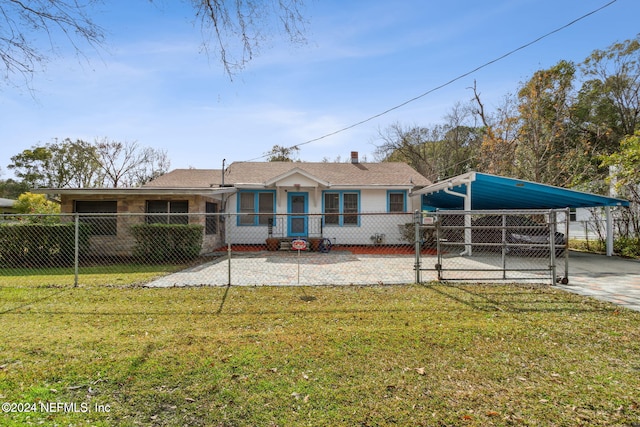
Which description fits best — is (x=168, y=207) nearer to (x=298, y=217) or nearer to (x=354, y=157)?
(x=298, y=217)

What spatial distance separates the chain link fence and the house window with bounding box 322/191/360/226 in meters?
0.10

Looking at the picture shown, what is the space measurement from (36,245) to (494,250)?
1664cm

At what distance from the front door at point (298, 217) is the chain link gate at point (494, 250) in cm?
525

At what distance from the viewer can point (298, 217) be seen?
15258 mm

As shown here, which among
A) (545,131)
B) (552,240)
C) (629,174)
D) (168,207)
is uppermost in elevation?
(545,131)

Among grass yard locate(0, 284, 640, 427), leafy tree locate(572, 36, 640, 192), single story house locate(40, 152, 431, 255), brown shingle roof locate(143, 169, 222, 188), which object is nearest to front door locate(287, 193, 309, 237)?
single story house locate(40, 152, 431, 255)

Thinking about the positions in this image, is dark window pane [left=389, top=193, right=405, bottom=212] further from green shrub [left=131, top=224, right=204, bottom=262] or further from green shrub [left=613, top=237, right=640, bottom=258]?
green shrub [left=131, top=224, right=204, bottom=262]

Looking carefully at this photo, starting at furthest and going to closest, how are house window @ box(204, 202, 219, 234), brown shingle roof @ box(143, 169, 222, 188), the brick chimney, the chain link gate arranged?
the brick chimney, brown shingle roof @ box(143, 169, 222, 188), house window @ box(204, 202, 219, 234), the chain link gate

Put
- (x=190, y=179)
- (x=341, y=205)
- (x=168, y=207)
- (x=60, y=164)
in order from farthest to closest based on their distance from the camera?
(x=60, y=164) → (x=190, y=179) → (x=341, y=205) → (x=168, y=207)

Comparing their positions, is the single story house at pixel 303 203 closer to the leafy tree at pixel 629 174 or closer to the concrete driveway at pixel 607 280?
the concrete driveway at pixel 607 280

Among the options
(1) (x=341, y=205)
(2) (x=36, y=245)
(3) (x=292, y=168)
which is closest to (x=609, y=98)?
(1) (x=341, y=205)

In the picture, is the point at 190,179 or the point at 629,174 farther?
the point at 190,179

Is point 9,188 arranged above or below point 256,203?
above

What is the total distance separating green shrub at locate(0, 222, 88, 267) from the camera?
32.9 ft
